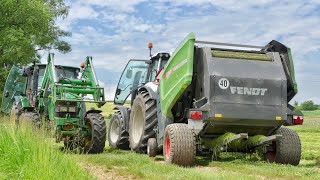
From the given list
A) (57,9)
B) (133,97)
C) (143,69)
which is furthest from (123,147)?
(57,9)

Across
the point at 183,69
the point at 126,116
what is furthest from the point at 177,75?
the point at 126,116

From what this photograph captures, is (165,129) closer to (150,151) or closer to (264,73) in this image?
(150,151)

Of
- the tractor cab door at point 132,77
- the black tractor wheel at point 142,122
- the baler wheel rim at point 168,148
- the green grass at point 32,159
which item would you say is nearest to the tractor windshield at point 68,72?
the tractor cab door at point 132,77

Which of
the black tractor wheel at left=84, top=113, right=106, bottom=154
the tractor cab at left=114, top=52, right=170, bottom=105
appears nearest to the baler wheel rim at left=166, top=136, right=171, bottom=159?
the black tractor wheel at left=84, top=113, right=106, bottom=154

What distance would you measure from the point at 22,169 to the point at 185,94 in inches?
156

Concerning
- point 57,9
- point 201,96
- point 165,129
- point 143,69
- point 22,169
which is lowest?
point 22,169

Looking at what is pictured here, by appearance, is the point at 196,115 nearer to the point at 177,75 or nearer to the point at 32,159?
the point at 177,75

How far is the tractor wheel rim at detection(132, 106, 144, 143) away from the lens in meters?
11.0

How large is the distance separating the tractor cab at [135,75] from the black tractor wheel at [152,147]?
7.59ft

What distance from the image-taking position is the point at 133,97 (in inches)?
475

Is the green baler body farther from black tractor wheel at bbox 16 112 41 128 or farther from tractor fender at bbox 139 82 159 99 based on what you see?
black tractor wheel at bbox 16 112 41 128

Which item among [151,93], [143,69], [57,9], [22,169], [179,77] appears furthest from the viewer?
[57,9]

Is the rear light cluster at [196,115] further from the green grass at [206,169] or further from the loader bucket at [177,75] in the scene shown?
the green grass at [206,169]

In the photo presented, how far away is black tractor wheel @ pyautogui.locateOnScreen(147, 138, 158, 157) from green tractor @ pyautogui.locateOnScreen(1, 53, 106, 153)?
165 cm
